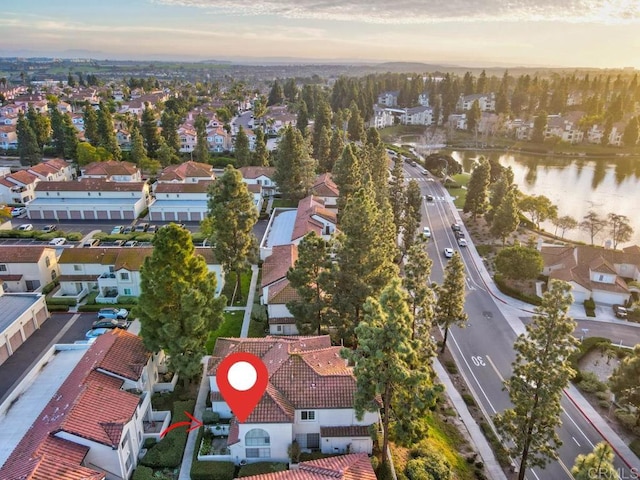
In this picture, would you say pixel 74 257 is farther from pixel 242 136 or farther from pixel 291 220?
pixel 242 136

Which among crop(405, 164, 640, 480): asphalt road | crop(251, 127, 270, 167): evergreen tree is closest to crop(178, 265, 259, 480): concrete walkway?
crop(405, 164, 640, 480): asphalt road

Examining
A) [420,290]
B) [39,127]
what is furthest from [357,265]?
[39,127]

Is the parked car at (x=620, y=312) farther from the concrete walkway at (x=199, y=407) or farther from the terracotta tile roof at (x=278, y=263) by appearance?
the concrete walkway at (x=199, y=407)

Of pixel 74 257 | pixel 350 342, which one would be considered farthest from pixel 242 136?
pixel 350 342

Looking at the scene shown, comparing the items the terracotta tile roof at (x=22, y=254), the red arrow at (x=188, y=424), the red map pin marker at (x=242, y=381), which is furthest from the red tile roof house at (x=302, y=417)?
the terracotta tile roof at (x=22, y=254)

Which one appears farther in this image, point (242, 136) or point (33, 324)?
point (242, 136)

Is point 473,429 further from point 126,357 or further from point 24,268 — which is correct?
point 24,268

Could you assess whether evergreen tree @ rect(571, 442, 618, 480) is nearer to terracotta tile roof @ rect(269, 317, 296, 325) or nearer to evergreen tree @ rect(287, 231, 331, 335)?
evergreen tree @ rect(287, 231, 331, 335)

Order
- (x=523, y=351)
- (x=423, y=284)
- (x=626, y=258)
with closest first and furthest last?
1. (x=523, y=351)
2. (x=423, y=284)
3. (x=626, y=258)
